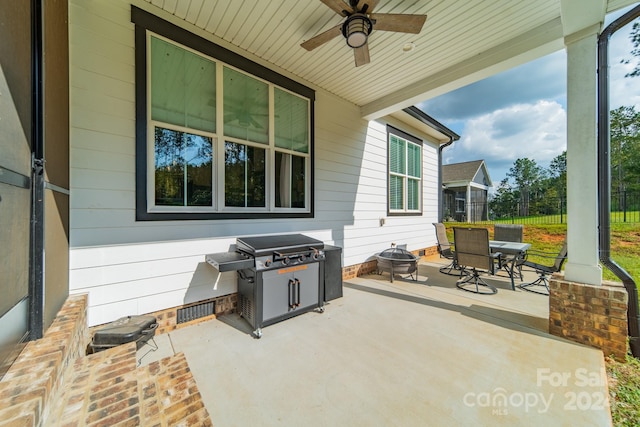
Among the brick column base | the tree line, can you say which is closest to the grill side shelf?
the brick column base

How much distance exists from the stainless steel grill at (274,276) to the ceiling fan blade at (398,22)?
2.66m

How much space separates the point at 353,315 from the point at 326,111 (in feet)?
12.0

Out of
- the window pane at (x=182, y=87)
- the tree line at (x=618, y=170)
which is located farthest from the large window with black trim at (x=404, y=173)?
the tree line at (x=618, y=170)

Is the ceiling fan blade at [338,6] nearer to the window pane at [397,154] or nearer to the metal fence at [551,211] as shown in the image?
the window pane at [397,154]

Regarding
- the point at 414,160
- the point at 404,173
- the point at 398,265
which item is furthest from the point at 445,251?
the point at 414,160

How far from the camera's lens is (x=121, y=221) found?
8.11ft

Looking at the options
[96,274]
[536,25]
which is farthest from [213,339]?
[536,25]

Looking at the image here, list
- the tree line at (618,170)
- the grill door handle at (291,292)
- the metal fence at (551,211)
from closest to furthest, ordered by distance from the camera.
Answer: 1. the grill door handle at (291,292)
2. the metal fence at (551,211)
3. the tree line at (618,170)

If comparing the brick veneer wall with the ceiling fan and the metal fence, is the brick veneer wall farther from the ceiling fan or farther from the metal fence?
the metal fence

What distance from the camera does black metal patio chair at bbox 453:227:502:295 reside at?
13.2 ft

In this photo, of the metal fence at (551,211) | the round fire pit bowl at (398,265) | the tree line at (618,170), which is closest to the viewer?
the round fire pit bowl at (398,265)

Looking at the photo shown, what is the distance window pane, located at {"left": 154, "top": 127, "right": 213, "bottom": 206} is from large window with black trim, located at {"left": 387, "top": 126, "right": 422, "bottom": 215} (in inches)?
172

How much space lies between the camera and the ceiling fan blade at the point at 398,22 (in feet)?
7.47

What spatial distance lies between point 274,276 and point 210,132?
2107 mm
